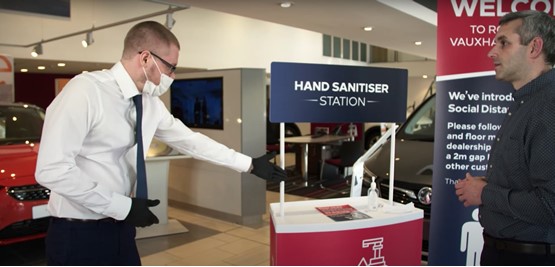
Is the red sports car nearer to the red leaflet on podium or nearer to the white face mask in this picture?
the white face mask

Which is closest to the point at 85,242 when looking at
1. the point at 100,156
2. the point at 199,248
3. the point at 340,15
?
the point at 100,156

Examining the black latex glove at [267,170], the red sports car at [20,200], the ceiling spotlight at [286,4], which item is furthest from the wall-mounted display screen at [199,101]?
the black latex glove at [267,170]

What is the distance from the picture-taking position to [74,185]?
1.62m

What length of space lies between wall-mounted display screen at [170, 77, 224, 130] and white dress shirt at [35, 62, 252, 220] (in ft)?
10.6

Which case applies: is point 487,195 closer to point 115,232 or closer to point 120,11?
point 115,232

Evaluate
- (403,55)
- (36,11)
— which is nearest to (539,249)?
(36,11)

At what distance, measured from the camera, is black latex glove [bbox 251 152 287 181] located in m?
2.21

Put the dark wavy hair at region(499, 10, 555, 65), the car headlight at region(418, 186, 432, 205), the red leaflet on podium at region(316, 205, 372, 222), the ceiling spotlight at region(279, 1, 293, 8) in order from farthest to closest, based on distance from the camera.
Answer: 1. the ceiling spotlight at region(279, 1, 293, 8)
2. the car headlight at region(418, 186, 432, 205)
3. the red leaflet on podium at region(316, 205, 372, 222)
4. the dark wavy hair at region(499, 10, 555, 65)

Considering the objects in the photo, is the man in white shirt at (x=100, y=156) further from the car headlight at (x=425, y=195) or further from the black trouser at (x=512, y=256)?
the car headlight at (x=425, y=195)

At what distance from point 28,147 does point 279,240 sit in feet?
11.1

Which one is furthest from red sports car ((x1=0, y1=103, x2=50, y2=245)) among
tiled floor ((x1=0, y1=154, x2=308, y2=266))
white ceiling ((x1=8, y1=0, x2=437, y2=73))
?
white ceiling ((x1=8, y1=0, x2=437, y2=73))

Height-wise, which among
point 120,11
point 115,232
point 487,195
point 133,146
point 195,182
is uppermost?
point 120,11

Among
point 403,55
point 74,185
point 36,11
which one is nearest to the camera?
point 74,185

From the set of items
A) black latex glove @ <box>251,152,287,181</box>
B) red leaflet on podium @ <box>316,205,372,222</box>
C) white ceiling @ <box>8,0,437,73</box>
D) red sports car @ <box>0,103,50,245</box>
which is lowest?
red sports car @ <box>0,103,50,245</box>
